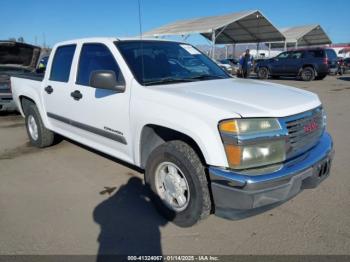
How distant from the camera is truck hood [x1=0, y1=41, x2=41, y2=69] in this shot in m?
8.75

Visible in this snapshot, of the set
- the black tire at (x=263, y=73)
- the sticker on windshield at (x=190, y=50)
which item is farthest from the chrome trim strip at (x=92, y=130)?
the black tire at (x=263, y=73)

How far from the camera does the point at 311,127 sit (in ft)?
10.6

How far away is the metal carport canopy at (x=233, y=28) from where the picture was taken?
76.9 feet

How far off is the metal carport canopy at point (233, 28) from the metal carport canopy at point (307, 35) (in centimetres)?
441

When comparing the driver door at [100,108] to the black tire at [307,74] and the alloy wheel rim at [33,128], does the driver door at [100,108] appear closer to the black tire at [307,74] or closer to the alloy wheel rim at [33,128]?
the alloy wheel rim at [33,128]

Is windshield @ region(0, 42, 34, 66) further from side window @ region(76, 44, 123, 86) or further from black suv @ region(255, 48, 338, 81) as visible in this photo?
black suv @ region(255, 48, 338, 81)

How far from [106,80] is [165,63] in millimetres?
861

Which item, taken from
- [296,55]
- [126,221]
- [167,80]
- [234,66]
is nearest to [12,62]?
[167,80]

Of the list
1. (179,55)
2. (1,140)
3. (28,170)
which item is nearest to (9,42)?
(1,140)

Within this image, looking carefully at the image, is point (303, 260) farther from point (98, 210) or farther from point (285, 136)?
point (98, 210)

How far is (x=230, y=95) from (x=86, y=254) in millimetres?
1930

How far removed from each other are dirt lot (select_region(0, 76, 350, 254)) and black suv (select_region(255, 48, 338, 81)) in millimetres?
16422

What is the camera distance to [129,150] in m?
3.82

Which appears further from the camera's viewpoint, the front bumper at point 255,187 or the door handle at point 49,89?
the door handle at point 49,89
